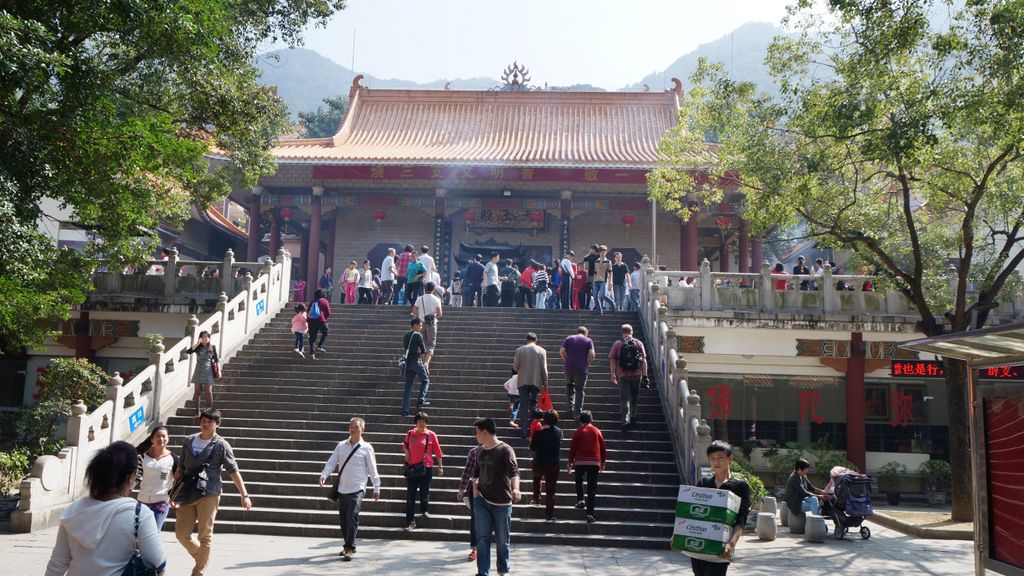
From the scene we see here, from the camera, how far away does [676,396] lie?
37.2ft

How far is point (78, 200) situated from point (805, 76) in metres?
9.79

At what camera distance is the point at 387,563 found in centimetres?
770

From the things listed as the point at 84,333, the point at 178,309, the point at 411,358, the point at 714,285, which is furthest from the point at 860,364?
the point at 84,333

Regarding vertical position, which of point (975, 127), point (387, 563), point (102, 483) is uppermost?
point (975, 127)

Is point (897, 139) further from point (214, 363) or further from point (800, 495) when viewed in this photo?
point (214, 363)

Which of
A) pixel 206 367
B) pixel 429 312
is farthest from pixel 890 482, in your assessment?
pixel 206 367

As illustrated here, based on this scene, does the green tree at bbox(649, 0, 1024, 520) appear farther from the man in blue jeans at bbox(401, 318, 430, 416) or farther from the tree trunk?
the man in blue jeans at bbox(401, 318, 430, 416)

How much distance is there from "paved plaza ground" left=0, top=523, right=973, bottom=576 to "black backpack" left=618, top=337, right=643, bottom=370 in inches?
102

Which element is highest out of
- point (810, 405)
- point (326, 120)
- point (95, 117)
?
point (326, 120)

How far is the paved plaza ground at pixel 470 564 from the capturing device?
7414mm

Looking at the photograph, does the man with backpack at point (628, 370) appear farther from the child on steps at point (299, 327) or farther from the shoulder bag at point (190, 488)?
the shoulder bag at point (190, 488)

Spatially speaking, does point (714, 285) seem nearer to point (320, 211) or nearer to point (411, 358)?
point (411, 358)

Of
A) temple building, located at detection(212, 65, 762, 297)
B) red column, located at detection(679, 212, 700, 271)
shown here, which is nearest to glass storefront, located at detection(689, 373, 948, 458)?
red column, located at detection(679, 212, 700, 271)

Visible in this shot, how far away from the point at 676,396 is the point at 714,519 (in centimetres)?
643
